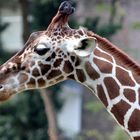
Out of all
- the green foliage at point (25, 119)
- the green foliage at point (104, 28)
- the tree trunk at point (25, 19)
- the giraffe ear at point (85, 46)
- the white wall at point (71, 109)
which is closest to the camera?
the giraffe ear at point (85, 46)

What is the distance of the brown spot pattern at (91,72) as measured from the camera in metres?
4.01

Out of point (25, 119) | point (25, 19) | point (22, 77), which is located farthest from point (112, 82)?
point (25, 119)

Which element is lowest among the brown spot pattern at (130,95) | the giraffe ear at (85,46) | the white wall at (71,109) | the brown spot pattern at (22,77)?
the white wall at (71,109)

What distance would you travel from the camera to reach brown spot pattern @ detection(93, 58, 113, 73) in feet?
13.2

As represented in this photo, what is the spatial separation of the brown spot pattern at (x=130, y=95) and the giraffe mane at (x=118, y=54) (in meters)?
0.12

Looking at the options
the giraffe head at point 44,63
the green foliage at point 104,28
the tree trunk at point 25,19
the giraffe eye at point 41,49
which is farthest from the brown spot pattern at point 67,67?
the green foliage at point 104,28

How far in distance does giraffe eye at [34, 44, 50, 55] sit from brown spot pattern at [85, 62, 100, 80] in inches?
10.1

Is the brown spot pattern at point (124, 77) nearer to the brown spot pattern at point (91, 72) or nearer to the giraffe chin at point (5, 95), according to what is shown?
the brown spot pattern at point (91, 72)

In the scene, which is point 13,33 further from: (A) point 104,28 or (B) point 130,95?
(B) point 130,95

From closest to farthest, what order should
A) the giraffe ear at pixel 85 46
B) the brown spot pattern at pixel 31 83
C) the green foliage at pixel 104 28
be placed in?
1. the giraffe ear at pixel 85 46
2. the brown spot pattern at pixel 31 83
3. the green foliage at pixel 104 28

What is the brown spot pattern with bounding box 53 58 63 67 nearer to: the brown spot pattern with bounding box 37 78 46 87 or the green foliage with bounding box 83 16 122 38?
the brown spot pattern with bounding box 37 78 46 87

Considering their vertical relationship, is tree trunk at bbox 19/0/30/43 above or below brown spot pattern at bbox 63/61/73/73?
below

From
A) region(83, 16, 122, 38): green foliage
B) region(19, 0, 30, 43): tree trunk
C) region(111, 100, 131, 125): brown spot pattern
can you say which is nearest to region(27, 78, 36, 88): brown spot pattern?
region(111, 100, 131, 125): brown spot pattern

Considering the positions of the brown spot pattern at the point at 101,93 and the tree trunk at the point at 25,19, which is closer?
the brown spot pattern at the point at 101,93
